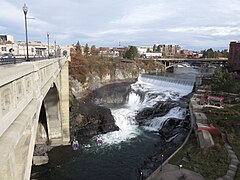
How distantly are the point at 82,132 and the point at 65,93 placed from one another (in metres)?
5.92

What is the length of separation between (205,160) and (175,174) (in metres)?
3.59

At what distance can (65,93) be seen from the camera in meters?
27.4

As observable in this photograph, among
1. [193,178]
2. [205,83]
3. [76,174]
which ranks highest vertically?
[205,83]

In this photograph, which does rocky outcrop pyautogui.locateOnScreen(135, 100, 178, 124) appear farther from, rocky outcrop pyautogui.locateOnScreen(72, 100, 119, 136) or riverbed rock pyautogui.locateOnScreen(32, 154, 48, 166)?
riverbed rock pyautogui.locateOnScreen(32, 154, 48, 166)

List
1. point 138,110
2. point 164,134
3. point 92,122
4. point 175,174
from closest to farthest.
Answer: point 175,174, point 164,134, point 92,122, point 138,110

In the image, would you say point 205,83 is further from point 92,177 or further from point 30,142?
point 30,142

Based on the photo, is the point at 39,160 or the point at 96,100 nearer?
the point at 39,160

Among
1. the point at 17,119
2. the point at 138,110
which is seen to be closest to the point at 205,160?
the point at 17,119

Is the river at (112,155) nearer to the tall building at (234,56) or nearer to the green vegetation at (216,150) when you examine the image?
the green vegetation at (216,150)

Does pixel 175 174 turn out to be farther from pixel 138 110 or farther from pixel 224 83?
pixel 224 83

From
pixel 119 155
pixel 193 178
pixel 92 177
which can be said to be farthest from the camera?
pixel 119 155

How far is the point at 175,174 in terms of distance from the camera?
15805 mm

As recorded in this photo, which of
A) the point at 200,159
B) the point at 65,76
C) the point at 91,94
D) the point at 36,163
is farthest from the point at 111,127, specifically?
the point at 91,94

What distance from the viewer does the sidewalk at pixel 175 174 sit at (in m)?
15.3
